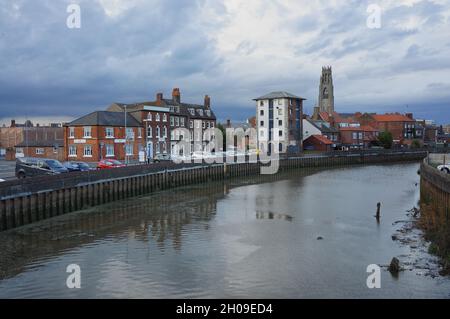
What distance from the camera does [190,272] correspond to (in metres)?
19.1

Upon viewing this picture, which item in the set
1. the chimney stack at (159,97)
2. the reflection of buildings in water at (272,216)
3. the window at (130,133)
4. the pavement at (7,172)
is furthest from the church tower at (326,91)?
the reflection of buildings in water at (272,216)

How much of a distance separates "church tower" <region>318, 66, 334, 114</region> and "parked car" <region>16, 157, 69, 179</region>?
142m

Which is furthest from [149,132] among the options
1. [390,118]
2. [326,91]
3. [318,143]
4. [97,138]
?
[326,91]

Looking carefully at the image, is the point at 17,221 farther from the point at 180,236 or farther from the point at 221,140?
the point at 221,140

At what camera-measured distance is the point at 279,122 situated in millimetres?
99312

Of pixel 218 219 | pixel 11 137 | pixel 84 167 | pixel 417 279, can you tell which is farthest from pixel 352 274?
pixel 11 137

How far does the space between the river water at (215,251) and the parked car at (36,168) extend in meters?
7.27

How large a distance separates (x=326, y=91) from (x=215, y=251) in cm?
16209

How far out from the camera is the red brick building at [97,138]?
62.6m

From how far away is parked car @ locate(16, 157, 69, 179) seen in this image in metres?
39.7

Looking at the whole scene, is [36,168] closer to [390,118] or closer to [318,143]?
[318,143]

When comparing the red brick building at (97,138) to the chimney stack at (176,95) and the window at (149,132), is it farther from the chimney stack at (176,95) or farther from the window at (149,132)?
the chimney stack at (176,95)
